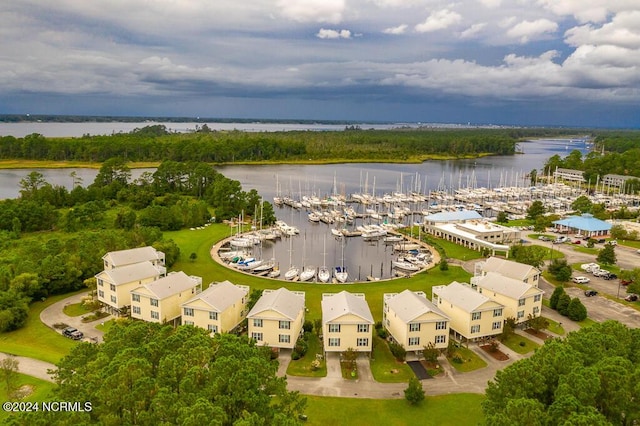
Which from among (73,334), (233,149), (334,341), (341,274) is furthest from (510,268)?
(233,149)

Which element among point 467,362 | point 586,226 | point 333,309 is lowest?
point 467,362

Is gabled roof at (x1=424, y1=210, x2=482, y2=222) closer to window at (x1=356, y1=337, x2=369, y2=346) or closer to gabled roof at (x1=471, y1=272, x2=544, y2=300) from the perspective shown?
gabled roof at (x1=471, y1=272, x2=544, y2=300)

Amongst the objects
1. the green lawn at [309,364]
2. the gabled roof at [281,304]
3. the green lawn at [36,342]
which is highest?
the gabled roof at [281,304]

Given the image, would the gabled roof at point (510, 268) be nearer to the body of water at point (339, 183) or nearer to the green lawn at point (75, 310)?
the body of water at point (339, 183)

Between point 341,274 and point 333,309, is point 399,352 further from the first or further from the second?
point 341,274

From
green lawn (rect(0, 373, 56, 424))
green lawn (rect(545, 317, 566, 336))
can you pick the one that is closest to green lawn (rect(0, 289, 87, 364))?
green lawn (rect(0, 373, 56, 424))

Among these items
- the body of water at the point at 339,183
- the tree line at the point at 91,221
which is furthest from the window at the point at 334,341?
the tree line at the point at 91,221
